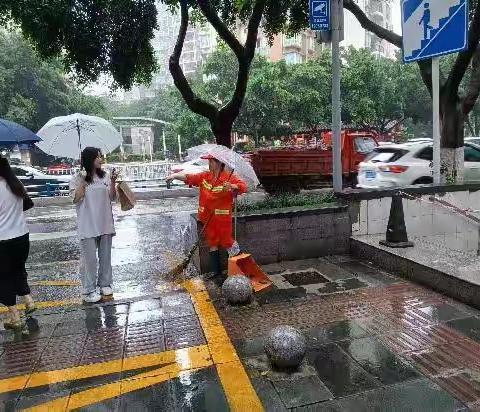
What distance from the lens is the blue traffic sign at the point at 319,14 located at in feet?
20.6

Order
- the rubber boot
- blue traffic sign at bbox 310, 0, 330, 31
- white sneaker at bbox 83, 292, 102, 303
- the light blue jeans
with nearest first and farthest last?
the light blue jeans
white sneaker at bbox 83, 292, 102, 303
the rubber boot
blue traffic sign at bbox 310, 0, 330, 31

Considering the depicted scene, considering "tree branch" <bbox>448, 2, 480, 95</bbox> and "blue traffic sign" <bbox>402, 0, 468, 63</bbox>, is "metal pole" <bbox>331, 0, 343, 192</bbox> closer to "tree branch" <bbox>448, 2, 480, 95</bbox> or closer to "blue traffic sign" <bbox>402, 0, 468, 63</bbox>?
"blue traffic sign" <bbox>402, 0, 468, 63</bbox>

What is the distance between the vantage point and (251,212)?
622 cm

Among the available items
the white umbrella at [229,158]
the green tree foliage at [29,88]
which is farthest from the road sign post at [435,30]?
the green tree foliage at [29,88]

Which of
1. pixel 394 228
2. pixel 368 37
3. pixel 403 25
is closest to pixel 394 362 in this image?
pixel 394 228

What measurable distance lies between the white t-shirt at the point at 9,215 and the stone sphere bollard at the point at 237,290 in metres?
2.20

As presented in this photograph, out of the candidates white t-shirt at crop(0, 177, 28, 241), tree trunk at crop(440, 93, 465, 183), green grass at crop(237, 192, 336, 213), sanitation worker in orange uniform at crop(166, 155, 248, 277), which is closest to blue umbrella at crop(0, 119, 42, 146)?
white t-shirt at crop(0, 177, 28, 241)

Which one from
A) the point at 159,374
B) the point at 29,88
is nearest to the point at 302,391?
the point at 159,374

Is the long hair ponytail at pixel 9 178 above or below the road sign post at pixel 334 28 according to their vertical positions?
below

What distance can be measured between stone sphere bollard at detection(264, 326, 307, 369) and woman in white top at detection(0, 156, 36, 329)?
2.76 meters

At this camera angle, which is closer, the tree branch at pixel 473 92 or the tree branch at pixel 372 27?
the tree branch at pixel 473 92

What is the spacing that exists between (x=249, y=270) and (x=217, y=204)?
0.89m

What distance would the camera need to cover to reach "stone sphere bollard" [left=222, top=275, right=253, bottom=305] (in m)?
4.71

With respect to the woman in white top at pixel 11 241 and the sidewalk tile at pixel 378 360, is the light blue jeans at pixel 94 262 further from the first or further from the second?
the sidewalk tile at pixel 378 360
